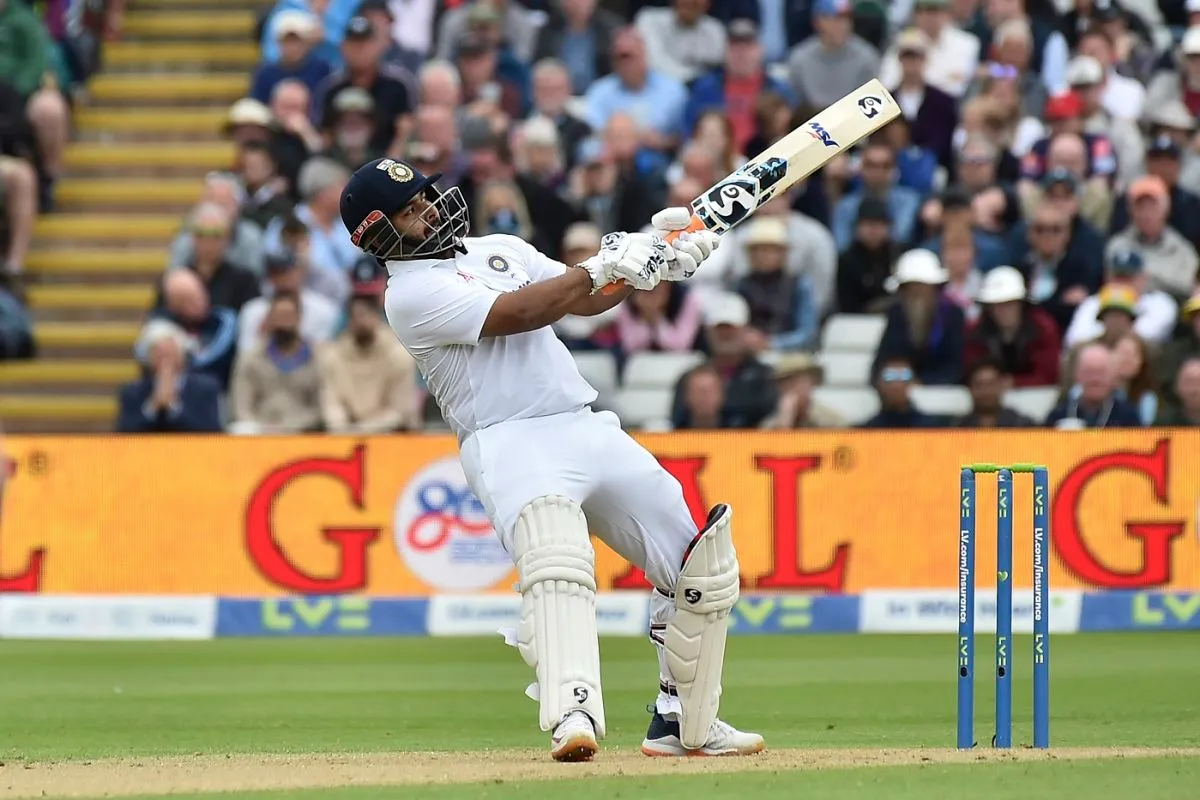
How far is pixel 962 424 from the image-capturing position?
484 inches

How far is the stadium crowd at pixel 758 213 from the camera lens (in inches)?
493

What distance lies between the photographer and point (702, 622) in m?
6.68

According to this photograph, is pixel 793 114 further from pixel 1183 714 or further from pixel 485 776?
pixel 485 776

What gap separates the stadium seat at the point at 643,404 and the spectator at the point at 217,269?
259cm

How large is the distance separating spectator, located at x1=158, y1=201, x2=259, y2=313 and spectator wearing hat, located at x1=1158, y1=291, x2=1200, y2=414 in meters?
5.60

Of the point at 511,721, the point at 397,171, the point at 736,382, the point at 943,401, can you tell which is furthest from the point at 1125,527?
the point at 397,171

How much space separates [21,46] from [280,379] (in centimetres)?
436

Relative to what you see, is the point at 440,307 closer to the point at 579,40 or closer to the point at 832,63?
the point at 832,63

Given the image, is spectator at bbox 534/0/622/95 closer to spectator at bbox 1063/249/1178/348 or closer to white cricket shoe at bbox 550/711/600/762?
spectator at bbox 1063/249/1178/348

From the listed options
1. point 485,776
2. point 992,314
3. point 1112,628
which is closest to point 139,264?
point 992,314

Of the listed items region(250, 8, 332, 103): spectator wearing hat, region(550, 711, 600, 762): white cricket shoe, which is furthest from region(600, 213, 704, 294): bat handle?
region(250, 8, 332, 103): spectator wearing hat

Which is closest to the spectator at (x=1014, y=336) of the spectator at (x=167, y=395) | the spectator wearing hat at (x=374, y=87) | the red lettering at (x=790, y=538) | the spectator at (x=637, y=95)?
the red lettering at (x=790, y=538)

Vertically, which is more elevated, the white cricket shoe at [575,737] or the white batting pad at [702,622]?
the white batting pad at [702,622]

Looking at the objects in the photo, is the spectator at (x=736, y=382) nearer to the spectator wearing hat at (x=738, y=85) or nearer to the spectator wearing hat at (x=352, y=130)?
the spectator wearing hat at (x=738, y=85)
